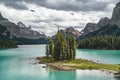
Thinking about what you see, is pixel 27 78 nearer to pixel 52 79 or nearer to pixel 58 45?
pixel 52 79

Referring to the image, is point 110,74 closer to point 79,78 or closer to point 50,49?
point 79,78

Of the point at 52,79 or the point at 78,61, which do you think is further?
the point at 78,61

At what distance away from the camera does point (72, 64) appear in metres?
141

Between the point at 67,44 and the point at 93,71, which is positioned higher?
the point at 67,44

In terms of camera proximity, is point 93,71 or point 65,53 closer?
point 93,71

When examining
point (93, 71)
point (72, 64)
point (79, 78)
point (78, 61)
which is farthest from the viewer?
point (78, 61)

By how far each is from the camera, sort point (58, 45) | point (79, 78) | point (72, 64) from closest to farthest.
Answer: point (79, 78) < point (72, 64) < point (58, 45)

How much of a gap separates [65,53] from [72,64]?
17211mm

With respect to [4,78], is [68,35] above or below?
above

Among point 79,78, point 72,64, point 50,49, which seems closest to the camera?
point 79,78

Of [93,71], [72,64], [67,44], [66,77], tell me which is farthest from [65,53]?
[66,77]

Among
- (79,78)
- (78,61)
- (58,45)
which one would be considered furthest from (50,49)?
(79,78)

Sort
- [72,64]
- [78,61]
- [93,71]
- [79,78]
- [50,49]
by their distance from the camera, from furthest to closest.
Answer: [50,49]
[78,61]
[72,64]
[93,71]
[79,78]

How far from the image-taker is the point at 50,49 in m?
180
